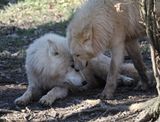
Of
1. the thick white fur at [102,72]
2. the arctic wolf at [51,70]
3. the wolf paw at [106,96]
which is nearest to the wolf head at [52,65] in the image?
the arctic wolf at [51,70]

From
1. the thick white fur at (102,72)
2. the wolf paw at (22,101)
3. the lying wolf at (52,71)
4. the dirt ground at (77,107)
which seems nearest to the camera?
the dirt ground at (77,107)

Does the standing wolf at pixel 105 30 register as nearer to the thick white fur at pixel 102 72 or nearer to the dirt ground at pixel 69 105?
the dirt ground at pixel 69 105

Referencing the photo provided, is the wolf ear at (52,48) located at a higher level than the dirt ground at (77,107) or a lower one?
higher

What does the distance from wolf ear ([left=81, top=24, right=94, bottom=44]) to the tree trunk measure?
1.56m

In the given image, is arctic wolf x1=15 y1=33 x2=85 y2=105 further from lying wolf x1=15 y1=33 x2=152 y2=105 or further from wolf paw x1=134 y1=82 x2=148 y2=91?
wolf paw x1=134 y1=82 x2=148 y2=91

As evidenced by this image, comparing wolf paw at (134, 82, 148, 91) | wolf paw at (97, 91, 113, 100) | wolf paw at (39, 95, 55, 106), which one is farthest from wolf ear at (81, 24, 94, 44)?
wolf paw at (134, 82, 148, 91)

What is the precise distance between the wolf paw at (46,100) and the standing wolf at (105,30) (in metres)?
0.64

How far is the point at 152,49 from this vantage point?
4980mm

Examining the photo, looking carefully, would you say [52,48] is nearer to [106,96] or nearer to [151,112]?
[106,96]

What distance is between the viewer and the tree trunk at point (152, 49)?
485 centimetres

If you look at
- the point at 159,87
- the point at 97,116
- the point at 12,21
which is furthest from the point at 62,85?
the point at 12,21

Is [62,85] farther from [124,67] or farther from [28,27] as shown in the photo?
[28,27]

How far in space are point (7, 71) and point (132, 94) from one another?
2791 millimetres

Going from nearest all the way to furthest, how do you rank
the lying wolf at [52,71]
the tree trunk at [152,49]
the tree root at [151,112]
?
the tree trunk at [152,49], the tree root at [151,112], the lying wolf at [52,71]
